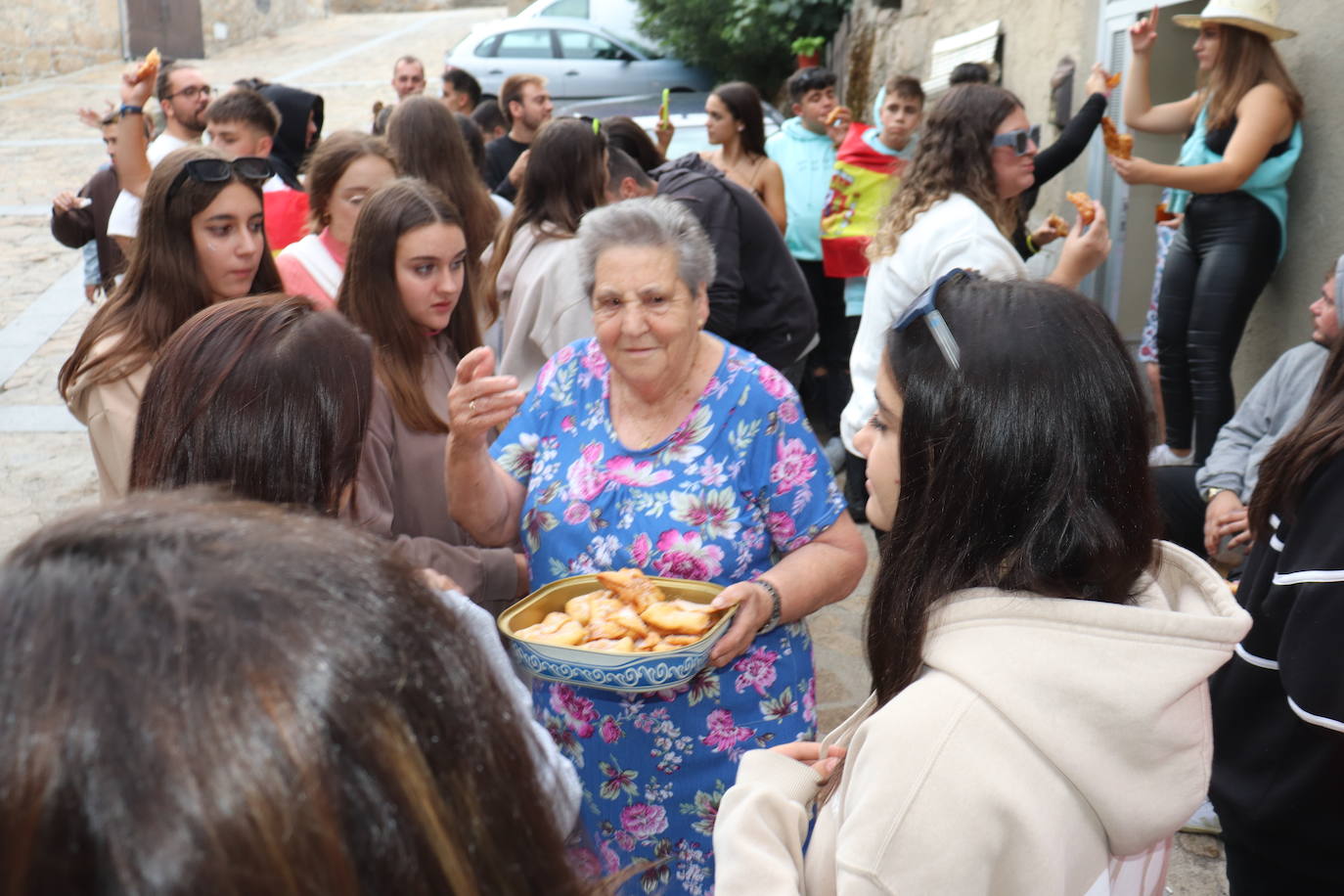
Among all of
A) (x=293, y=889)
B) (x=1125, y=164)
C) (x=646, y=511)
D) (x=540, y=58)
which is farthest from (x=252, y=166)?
(x=540, y=58)

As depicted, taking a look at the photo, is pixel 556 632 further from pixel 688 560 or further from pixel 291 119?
pixel 291 119

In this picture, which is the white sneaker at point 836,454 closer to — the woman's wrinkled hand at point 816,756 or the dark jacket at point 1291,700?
the dark jacket at point 1291,700

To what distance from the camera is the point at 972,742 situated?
4.22ft

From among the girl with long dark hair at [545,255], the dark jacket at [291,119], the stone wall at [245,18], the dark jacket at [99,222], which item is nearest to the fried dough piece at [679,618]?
the girl with long dark hair at [545,255]

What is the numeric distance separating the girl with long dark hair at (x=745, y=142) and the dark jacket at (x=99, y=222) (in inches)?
124

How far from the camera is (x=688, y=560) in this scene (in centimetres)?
237

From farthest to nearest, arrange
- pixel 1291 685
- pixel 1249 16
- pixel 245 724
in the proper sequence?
1. pixel 1249 16
2. pixel 1291 685
3. pixel 245 724

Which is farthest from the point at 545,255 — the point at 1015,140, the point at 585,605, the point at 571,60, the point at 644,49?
the point at 644,49

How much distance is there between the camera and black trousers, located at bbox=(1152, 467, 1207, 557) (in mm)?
3623

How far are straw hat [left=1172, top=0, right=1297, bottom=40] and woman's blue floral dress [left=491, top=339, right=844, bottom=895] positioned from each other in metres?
3.02

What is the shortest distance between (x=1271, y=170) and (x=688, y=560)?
335 centimetres

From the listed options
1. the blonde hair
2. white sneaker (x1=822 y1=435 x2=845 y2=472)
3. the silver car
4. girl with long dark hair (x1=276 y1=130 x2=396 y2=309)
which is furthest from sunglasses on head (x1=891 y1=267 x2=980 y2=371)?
the silver car

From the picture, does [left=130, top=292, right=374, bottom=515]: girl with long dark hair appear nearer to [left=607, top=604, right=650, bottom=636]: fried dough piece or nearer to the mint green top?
[left=607, top=604, right=650, bottom=636]: fried dough piece

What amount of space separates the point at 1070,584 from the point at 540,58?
13.7 meters
